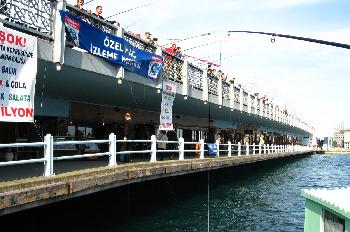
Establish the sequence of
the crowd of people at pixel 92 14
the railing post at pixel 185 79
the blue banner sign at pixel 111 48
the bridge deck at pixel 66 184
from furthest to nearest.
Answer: the railing post at pixel 185 79, the crowd of people at pixel 92 14, the blue banner sign at pixel 111 48, the bridge deck at pixel 66 184

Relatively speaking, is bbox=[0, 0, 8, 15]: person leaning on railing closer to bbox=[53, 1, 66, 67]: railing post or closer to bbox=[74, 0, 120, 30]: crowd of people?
bbox=[53, 1, 66, 67]: railing post

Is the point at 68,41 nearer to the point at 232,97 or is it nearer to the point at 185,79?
the point at 185,79

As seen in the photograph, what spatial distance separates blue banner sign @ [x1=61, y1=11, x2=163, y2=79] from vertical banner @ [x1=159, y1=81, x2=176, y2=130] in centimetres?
95

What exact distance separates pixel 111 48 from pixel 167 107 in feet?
13.3

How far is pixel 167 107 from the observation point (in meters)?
16.8

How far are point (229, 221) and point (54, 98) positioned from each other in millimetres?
8765

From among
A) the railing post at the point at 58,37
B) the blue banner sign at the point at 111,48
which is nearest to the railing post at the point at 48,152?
the railing post at the point at 58,37

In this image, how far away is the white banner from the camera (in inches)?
337

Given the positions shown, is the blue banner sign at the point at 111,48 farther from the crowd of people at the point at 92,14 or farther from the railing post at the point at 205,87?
the railing post at the point at 205,87

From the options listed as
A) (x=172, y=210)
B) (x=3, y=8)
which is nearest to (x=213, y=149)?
(x=172, y=210)

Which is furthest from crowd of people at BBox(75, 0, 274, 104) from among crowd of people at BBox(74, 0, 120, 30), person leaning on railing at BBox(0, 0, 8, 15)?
person leaning on railing at BBox(0, 0, 8, 15)

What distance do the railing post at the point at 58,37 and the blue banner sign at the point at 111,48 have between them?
148 millimetres

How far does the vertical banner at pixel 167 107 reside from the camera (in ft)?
53.1

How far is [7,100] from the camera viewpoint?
8.61m
